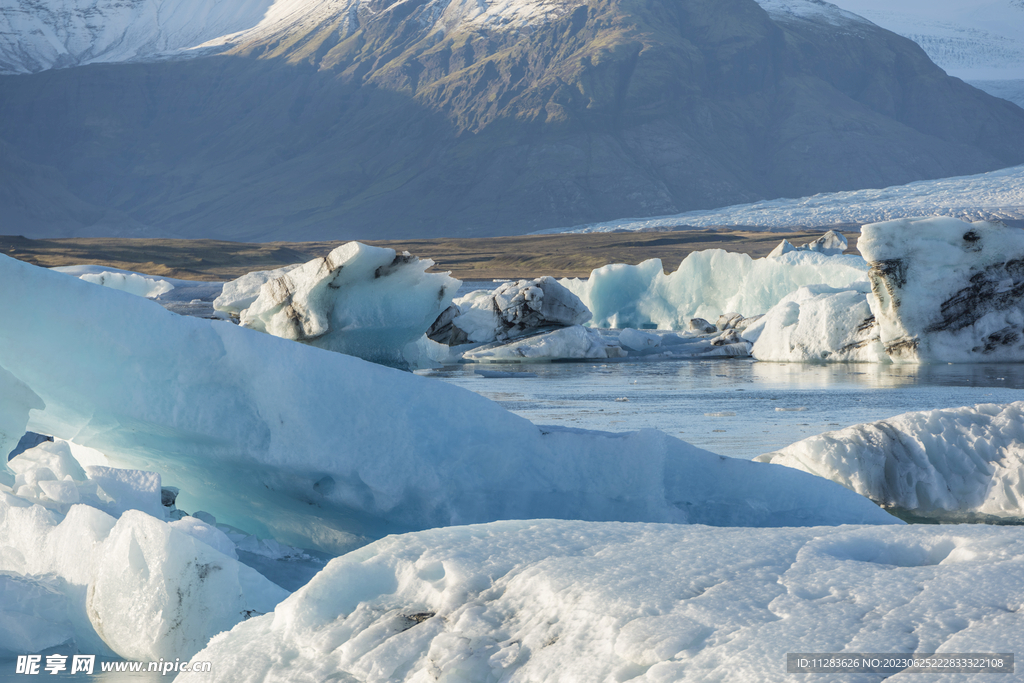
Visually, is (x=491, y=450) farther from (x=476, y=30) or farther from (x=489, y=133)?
(x=476, y=30)

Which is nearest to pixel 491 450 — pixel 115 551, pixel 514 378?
pixel 115 551

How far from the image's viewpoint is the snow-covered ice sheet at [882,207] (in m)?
54.6

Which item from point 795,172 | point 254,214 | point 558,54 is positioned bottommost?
point 254,214

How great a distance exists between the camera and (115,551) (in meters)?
2.63

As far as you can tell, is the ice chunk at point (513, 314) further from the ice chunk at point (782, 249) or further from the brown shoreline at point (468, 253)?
the brown shoreline at point (468, 253)

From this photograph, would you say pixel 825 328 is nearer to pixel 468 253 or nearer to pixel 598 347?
pixel 598 347

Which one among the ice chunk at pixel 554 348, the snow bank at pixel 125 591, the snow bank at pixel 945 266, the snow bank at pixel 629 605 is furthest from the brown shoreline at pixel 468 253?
the snow bank at pixel 629 605

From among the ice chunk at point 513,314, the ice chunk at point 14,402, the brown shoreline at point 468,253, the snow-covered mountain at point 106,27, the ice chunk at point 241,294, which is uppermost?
the snow-covered mountain at point 106,27

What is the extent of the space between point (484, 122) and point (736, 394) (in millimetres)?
107006

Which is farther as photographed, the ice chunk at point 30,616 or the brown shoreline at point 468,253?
the brown shoreline at point 468,253

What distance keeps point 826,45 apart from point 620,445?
13614 cm

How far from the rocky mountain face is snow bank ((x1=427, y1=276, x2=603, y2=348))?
7714 cm

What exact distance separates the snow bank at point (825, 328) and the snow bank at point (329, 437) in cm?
923

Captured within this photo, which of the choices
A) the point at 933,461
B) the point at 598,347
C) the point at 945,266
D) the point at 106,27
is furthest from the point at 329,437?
the point at 106,27
